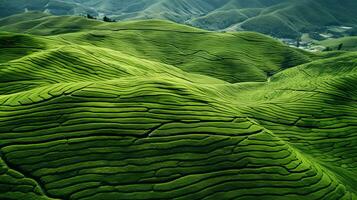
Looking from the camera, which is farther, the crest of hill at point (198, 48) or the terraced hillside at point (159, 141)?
the crest of hill at point (198, 48)

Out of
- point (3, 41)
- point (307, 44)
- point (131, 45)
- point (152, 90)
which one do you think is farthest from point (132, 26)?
point (307, 44)

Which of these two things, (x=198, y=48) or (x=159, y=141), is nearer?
(x=159, y=141)

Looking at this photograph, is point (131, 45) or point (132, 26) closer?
point (131, 45)

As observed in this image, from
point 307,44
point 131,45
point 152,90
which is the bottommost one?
point 307,44

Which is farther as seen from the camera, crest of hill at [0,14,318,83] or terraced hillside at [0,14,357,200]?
crest of hill at [0,14,318,83]

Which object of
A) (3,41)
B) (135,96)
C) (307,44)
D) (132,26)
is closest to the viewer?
(135,96)

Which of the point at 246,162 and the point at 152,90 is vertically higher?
the point at 152,90

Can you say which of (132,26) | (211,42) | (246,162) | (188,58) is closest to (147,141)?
(246,162)

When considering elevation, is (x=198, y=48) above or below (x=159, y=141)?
below

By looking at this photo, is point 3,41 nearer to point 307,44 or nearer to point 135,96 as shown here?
point 135,96

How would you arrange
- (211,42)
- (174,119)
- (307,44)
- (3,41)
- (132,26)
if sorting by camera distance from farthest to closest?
(307,44), (132,26), (211,42), (3,41), (174,119)
